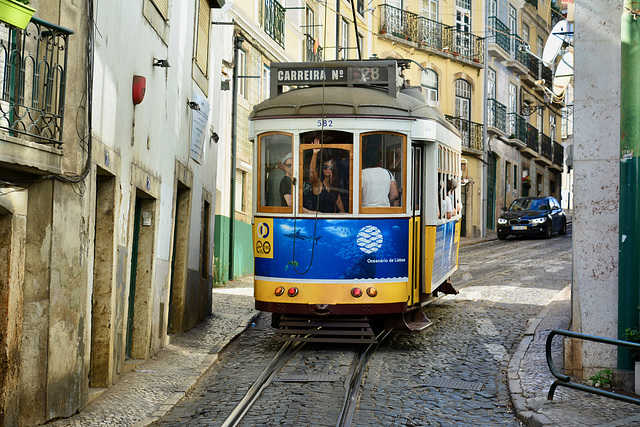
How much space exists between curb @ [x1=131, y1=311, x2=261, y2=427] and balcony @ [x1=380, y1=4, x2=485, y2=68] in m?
25.0

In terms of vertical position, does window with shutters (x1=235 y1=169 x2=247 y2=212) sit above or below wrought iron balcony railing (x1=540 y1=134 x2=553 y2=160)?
below

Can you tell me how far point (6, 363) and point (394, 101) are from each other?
236 inches

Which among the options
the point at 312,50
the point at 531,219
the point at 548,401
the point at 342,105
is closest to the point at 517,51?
the point at 531,219

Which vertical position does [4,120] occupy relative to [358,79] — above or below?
below

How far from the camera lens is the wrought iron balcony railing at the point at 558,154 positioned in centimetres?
5047

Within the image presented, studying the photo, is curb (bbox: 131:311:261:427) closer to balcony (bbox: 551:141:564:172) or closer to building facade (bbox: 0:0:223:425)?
building facade (bbox: 0:0:223:425)

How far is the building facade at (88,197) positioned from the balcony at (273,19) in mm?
10099

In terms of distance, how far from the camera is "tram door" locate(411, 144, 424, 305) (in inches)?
Answer: 436

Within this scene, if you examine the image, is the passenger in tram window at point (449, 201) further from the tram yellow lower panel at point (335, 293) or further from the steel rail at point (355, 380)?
the tram yellow lower panel at point (335, 293)

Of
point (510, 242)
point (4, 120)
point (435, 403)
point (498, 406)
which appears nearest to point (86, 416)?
point (4, 120)

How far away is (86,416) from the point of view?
7664 mm

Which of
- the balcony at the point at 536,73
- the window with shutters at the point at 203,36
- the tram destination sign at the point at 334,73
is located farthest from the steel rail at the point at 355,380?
the balcony at the point at 536,73

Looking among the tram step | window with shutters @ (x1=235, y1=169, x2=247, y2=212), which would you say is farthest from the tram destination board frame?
window with shutters @ (x1=235, y1=169, x2=247, y2=212)

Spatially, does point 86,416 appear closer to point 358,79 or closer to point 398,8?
point 358,79
